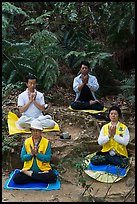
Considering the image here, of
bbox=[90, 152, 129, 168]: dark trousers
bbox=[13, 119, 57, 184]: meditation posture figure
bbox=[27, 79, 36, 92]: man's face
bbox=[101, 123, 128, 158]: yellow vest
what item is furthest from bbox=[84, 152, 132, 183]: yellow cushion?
bbox=[27, 79, 36, 92]: man's face

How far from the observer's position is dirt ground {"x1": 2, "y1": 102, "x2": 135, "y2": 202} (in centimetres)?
452

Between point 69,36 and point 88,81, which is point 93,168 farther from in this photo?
point 69,36

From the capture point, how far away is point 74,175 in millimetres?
5211

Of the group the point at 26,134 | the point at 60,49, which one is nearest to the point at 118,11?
the point at 26,134

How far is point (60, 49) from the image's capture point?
842 centimetres

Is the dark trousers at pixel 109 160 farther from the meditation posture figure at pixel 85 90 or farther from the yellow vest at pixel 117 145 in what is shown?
the meditation posture figure at pixel 85 90

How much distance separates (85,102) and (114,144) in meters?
1.94

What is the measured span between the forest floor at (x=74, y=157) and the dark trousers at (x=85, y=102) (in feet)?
0.67

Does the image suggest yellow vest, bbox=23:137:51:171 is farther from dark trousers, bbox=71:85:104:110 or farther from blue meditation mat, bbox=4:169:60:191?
dark trousers, bbox=71:85:104:110

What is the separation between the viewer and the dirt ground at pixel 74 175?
14.8 feet

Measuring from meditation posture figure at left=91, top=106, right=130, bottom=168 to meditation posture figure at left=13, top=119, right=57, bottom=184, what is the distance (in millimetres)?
697

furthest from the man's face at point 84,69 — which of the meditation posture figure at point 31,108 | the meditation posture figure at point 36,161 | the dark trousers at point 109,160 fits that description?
the meditation posture figure at point 36,161

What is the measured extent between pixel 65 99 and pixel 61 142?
2175 millimetres

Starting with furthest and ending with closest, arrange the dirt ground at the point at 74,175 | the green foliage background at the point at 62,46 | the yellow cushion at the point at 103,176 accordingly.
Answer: the green foliage background at the point at 62,46, the yellow cushion at the point at 103,176, the dirt ground at the point at 74,175
